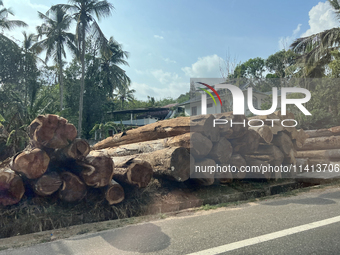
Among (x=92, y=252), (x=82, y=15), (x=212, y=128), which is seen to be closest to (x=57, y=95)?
(x=82, y=15)

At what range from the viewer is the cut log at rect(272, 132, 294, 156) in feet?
21.6

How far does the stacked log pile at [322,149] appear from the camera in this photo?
9016 mm

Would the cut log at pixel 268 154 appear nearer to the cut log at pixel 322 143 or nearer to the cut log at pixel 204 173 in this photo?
the cut log at pixel 204 173

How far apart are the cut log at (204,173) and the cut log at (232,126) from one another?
0.76m

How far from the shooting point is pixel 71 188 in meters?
4.03

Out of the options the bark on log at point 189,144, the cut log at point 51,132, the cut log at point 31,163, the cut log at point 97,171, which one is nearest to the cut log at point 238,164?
the bark on log at point 189,144

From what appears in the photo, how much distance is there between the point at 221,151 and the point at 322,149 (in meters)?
6.05

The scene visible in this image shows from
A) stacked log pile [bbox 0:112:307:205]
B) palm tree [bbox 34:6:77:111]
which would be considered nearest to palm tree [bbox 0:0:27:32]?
palm tree [bbox 34:6:77:111]

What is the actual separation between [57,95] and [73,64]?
3.75 m

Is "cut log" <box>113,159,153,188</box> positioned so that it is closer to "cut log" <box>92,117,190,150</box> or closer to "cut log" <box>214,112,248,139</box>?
"cut log" <box>92,117,190,150</box>

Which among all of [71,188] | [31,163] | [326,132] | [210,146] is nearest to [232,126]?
[210,146]

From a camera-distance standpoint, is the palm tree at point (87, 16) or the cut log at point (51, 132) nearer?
the cut log at point (51, 132)

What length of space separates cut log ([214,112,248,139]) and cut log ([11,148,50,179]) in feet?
11.6

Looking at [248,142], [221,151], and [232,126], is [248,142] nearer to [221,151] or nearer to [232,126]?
[232,126]
